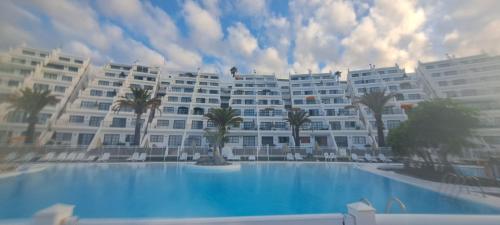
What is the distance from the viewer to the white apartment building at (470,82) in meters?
22.7

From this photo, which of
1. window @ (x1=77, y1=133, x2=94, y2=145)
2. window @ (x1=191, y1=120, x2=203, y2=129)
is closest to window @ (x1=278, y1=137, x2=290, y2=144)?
window @ (x1=191, y1=120, x2=203, y2=129)

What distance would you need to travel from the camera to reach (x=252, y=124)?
34062 millimetres

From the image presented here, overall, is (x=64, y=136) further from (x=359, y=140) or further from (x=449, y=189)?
(x=359, y=140)

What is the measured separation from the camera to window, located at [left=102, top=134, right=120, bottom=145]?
91.0ft

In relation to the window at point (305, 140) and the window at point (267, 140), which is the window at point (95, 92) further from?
the window at point (305, 140)

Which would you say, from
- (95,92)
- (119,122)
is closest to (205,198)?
(119,122)

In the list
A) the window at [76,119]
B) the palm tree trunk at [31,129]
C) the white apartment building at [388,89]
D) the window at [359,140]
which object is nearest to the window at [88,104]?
the window at [76,119]

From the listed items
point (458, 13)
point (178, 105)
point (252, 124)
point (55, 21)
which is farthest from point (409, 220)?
point (178, 105)

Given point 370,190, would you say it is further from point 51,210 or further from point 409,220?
point 51,210

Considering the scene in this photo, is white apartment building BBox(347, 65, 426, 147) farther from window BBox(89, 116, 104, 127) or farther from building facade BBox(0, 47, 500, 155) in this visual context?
window BBox(89, 116, 104, 127)

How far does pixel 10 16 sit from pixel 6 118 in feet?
6.34

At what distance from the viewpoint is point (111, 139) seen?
92.4 feet

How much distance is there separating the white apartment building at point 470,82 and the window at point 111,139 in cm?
4666

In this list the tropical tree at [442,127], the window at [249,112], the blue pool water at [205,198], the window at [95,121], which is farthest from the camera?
the window at [249,112]
